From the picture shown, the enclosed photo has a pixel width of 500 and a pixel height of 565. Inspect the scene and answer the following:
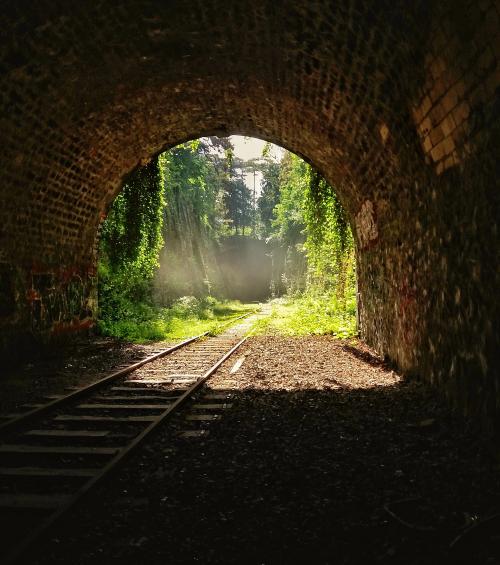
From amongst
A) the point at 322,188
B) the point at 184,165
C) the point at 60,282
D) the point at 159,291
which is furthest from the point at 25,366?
the point at 184,165

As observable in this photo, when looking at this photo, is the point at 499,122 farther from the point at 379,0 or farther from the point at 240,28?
the point at 240,28

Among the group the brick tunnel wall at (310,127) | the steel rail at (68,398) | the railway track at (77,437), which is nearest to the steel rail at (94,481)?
the railway track at (77,437)

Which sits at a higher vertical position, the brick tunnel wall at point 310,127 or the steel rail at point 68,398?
the brick tunnel wall at point 310,127

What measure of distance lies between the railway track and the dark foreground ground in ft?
0.56

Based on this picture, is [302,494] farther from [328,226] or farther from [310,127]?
[328,226]

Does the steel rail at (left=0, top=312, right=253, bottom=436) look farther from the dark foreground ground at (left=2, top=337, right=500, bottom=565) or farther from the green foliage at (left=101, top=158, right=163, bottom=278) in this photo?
the green foliage at (left=101, top=158, right=163, bottom=278)

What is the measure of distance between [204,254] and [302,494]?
30406 millimetres

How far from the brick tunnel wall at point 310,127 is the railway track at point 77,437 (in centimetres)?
289

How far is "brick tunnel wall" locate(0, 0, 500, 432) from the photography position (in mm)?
4367

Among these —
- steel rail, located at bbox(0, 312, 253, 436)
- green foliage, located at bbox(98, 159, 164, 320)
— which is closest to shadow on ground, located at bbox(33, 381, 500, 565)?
steel rail, located at bbox(0, 312, 253, 436)

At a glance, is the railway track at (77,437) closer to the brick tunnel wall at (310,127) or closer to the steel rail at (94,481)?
the steel rail at (94,481)

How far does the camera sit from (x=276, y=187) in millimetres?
57406

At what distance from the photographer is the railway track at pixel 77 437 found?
3.13 metres

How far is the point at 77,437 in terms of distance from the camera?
4.79m
